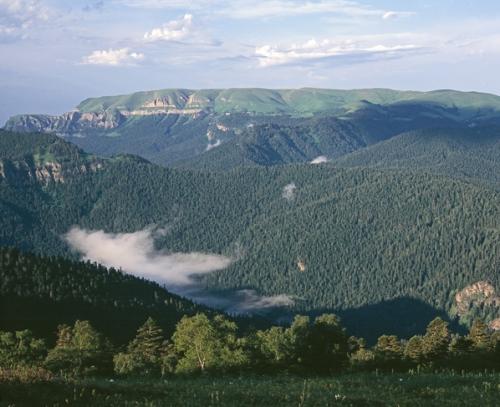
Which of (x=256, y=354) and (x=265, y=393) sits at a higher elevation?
(x=265, y=393)

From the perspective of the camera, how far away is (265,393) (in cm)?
4097

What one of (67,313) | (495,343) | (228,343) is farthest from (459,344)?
(67,313)

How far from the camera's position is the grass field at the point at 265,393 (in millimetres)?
35750

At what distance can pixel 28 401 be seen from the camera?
34.2 meters

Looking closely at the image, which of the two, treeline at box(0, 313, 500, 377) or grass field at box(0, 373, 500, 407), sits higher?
grass field at box(0, 373, 500, 407)

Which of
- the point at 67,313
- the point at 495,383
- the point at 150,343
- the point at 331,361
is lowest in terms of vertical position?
the point at 67,313


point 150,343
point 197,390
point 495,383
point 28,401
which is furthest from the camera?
point 150,343

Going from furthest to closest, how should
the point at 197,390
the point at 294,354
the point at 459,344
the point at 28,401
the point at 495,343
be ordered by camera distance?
the point at 459,344 → the point at 495,343 → the point at 294,354 → the point at 197,390 → the point at 28,401

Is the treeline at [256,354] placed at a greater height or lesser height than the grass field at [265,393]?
lesser

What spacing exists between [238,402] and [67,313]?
163263 millimetres

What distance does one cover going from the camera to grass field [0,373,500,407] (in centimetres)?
3575

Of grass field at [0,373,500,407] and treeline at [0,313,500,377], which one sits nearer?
grass field at [0,373,500,407]

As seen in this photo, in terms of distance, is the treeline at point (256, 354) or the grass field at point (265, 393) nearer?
the grass field at point (265, 393)

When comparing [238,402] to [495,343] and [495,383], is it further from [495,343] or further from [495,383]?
[495,343]
